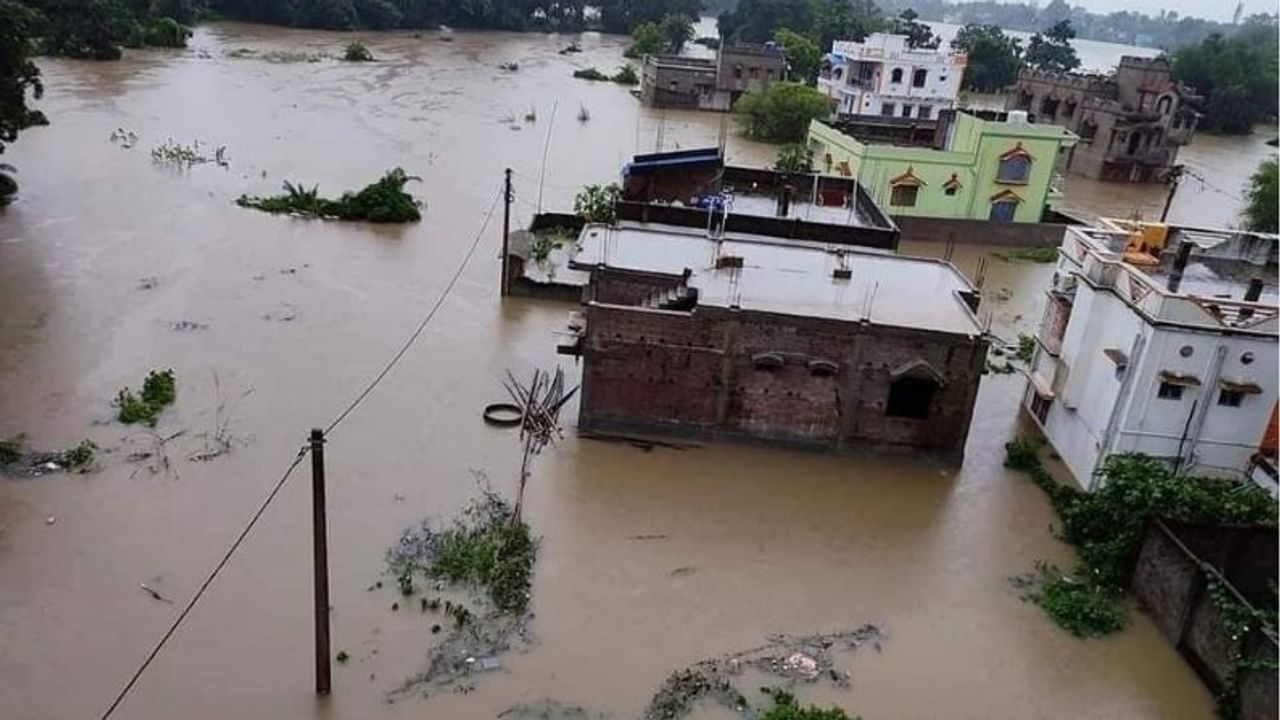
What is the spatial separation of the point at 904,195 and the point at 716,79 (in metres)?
28.3

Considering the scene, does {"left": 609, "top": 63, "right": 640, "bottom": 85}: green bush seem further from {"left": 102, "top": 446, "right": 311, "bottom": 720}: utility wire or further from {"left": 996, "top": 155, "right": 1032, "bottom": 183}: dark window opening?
{"left": 102, "top": 446, "right": 311, "bottom": 720}: utility wire

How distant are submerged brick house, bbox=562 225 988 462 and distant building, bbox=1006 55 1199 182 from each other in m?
31.4

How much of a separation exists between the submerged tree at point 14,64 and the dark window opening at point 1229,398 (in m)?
24.7

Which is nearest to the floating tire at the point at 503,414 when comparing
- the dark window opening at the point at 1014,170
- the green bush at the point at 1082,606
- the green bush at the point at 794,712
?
the green bush at the point at 794,712

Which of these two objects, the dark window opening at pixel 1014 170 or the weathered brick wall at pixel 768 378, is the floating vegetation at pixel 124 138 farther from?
the dark window opening at pixel 1014 170

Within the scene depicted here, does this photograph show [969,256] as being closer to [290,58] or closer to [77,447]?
[77,447]

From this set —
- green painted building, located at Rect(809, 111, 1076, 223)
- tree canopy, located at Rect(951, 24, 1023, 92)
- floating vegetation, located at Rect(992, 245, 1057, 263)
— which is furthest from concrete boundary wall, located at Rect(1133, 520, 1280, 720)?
tree canopy, located at Rect(951, 24, 1023, 92)

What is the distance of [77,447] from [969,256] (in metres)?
23.4

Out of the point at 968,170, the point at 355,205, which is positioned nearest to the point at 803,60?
the point at 968,170

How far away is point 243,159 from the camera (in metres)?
33.0

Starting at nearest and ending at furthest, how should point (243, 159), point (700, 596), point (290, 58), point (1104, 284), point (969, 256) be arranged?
point (700, 596), point (1104, 284), point (969, 256), point (243, 159), point (290, 58)

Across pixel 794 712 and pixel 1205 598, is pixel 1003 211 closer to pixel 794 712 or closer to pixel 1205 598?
pixel 1205 598

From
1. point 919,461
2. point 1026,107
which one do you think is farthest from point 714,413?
point 1026,107

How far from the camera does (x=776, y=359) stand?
14789mm
